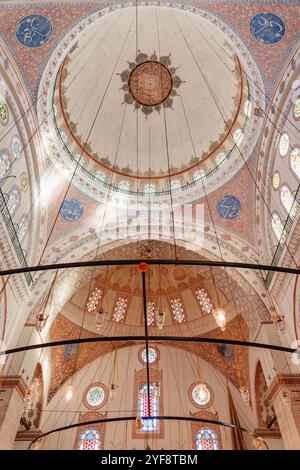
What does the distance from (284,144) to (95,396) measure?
10.6 meters

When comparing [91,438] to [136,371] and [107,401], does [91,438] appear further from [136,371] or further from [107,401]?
[136,371]

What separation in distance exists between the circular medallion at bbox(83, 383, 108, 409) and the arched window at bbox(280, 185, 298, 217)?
30.6ft

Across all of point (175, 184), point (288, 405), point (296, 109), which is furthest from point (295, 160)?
point (288, 405)

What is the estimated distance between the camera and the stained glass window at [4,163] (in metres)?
7.82

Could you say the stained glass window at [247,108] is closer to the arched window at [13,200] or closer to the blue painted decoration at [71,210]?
the blue painted decoration at [71,210]

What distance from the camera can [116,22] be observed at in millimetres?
10297

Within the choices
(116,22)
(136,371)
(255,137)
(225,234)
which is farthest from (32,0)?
(136,371)

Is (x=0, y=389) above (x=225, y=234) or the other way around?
the other way around

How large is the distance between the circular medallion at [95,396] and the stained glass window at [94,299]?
279 centimetres

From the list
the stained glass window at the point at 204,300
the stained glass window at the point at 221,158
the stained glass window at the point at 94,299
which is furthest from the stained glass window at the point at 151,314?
the stained glass window at the point at 221,158

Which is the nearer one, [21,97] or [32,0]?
[32,0]

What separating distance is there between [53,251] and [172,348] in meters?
6.74

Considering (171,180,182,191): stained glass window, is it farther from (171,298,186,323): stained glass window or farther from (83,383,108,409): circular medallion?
(83,383,108,409): circular medallion
